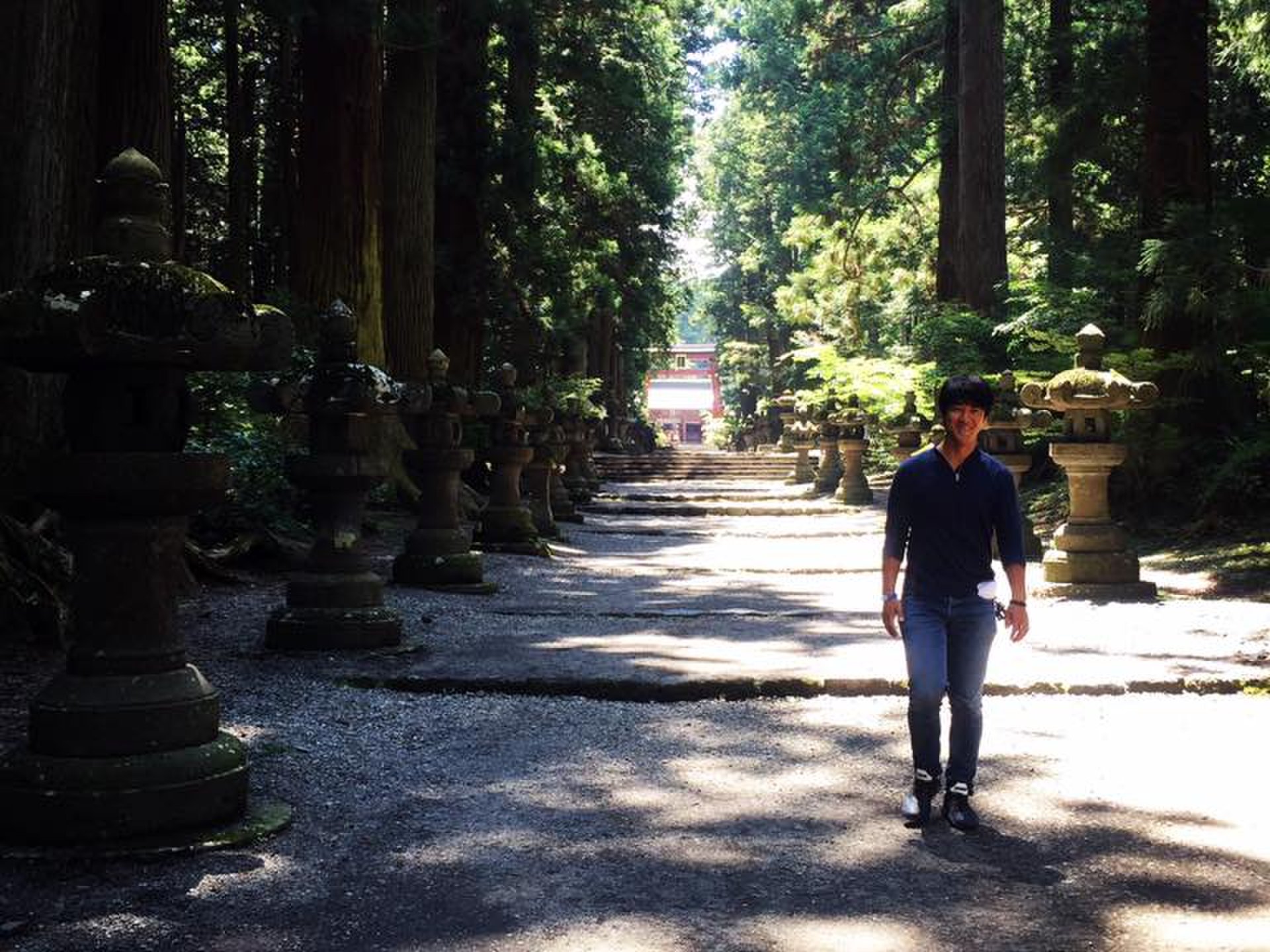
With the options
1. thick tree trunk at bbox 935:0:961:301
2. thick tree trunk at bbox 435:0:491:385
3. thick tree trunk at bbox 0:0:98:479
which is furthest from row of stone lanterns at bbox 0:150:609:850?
thick tree trunk at bbox 935:0:961:301

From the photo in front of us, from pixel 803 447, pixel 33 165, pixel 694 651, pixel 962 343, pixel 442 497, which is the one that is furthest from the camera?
pixel 803 447

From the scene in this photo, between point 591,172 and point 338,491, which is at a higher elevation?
point 591,172

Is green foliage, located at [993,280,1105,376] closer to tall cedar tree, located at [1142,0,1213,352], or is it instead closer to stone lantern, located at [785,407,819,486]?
tall cedar tree, located at [1142,0,1213,352]

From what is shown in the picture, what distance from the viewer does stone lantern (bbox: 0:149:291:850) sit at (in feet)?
13.0

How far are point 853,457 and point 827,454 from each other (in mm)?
3440

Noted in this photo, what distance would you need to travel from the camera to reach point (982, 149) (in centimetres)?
2006

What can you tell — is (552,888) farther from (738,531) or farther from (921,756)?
(738,531)

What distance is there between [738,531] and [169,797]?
1588cm

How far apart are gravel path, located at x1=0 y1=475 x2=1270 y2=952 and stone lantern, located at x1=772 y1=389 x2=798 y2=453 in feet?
81.1

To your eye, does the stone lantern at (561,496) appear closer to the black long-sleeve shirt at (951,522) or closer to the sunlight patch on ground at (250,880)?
the black long-sleeve shirt at (951,522)

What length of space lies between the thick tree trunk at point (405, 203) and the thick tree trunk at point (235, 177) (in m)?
2.95

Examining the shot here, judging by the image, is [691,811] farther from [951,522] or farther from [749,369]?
[749,369]

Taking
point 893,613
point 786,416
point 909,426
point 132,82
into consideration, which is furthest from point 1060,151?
point 786,416

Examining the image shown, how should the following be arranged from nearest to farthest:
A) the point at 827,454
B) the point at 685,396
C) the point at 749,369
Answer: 1. the point at 827,454
2. the point at 749,369
3. the point at 685,396
